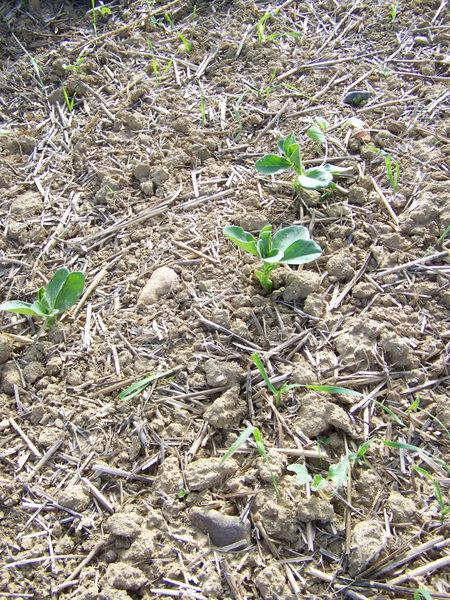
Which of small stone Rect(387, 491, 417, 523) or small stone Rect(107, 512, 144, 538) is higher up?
small stone Rect(107, 512, 144, 538)

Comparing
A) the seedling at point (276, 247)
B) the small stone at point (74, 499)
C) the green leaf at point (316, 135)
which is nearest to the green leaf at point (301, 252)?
the seedling at point (276, 247)

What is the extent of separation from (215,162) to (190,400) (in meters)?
0.91

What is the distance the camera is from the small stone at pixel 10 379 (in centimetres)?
160

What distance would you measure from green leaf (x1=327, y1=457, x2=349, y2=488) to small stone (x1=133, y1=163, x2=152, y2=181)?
1166 millimetres

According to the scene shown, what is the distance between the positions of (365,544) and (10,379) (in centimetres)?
100

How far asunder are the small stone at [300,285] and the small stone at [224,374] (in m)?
0.28

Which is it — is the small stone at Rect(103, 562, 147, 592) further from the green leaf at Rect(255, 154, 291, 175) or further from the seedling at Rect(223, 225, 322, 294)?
the green leaf at Rect(255, 154, 291, 175)

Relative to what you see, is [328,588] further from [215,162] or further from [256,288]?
[215,162]

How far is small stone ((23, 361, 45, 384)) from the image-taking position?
1.60 meters

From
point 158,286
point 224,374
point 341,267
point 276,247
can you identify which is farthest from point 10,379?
point 341,267

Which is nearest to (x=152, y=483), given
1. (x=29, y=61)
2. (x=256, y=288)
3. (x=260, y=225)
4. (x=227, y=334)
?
(x=227, y=334)

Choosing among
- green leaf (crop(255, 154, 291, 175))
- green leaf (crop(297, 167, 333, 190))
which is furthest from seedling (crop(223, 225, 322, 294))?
green leaf (crop(255, 154, 291, 175))

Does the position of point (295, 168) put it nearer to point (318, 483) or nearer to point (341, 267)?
point (341, 267)

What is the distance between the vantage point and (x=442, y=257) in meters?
1.72
